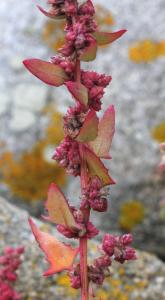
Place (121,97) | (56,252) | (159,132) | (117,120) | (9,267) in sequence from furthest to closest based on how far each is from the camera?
1. (121,97)
2. (117,120)
3. (159,132)
4. (9,267)
5. (56,252)

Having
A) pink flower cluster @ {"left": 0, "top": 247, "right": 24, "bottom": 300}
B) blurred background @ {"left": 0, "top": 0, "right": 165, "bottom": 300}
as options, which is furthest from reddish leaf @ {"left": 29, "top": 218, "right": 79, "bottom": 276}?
blurred background @ {"left": 0, "top": 0, "right": 165, "bottom": 300}

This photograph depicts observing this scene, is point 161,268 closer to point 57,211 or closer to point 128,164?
point 128,164

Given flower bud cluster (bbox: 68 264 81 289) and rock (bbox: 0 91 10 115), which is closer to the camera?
flower bud cluster (bbox: 68 264 81 289)

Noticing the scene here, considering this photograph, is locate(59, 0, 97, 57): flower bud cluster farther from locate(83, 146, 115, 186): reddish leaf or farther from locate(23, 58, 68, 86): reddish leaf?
locate(83, 146, 115, 186): reddish leaf

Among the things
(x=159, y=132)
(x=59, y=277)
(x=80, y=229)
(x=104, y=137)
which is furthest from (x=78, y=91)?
(x=159, y=132)

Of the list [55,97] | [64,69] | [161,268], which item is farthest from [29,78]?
[64,69]

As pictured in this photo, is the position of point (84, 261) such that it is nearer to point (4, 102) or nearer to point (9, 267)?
point (9, 267)
